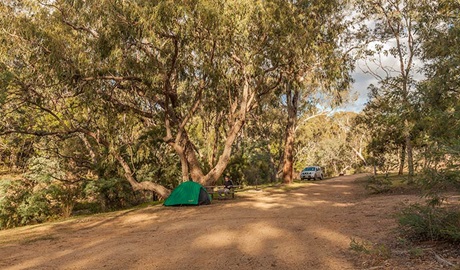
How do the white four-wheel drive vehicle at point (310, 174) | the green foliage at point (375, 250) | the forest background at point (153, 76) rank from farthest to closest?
the white four-wheel drive vehicle at point (310, 174) < the forest background at point (153, 76) < the green foliage at point (375, 250)

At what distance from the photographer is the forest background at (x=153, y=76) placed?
47.8 ft

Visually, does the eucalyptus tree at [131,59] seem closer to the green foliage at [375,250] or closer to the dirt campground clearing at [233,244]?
the dirt campground clearing at [233,244]

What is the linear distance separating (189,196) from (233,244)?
27.9 feet

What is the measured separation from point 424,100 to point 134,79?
12263 millimetres

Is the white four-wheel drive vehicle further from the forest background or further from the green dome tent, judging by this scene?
the green dome tent

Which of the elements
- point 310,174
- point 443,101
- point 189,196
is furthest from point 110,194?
point 310,174

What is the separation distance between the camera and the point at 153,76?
52.9ft

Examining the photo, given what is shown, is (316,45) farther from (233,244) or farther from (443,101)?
(233,244)

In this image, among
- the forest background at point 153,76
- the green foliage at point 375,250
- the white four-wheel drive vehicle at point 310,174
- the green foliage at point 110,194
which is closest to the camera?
the green foliage at point 375,250

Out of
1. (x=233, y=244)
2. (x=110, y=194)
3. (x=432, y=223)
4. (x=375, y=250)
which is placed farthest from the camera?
(x=110, y=194)

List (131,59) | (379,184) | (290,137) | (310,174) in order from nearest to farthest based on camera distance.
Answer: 1. (131,59)
2. (379,184)
3. (290,137)
4. (310,174)

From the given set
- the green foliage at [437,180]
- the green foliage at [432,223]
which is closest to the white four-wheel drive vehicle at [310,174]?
the green foliage at [432,223]

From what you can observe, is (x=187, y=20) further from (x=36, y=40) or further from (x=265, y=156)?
(x=265, y=156)

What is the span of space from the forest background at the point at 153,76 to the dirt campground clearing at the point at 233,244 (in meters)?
2.97
